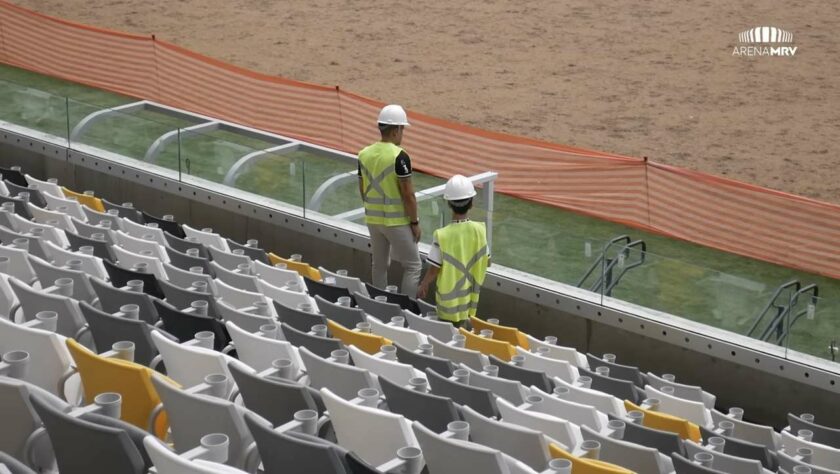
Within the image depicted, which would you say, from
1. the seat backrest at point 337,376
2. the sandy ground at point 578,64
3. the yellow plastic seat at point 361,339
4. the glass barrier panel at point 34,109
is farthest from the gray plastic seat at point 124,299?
the sandy ground at point 578,64

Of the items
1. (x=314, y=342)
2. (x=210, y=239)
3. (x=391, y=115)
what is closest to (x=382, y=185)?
(x=391, y=115)

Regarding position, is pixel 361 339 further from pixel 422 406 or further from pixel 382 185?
pixel 382 185

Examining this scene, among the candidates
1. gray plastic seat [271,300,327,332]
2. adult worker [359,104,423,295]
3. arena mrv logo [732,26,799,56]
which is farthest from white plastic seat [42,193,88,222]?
arena mrv logo [732,26,799,56]

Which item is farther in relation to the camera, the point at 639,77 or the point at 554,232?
the point at 639,77

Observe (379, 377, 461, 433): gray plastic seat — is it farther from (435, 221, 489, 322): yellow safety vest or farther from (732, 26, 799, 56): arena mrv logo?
(732, 26, 799, 56): arena mrv logo

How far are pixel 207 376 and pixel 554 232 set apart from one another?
508 cm

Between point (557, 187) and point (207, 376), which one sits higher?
point (207, 376)

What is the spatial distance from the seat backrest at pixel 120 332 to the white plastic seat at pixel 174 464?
2108 millimetres

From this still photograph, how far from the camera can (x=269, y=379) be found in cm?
595

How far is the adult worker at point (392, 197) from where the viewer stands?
400 inches

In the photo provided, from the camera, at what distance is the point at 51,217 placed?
992cm

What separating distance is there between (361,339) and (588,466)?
252 cm

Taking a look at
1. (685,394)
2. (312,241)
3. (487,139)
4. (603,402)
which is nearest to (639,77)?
(487,139)

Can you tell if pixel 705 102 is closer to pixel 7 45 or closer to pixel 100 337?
pixel 7 45
